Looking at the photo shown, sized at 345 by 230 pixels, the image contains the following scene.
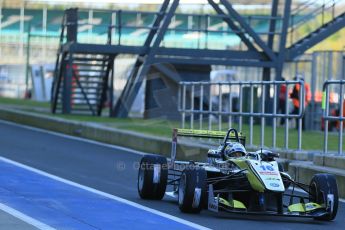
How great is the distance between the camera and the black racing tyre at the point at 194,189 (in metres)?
11.6

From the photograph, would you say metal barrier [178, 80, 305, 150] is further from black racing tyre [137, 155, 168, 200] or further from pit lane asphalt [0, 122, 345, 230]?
black racing tyre [137, 155, 168, 200]

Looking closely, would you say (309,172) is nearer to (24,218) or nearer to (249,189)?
(249,189)

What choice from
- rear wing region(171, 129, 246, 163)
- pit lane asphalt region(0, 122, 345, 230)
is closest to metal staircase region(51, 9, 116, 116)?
pit lane asphalt region(0, 122, 345, 230)

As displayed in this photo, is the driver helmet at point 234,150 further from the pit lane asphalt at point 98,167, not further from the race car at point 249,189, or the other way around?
the pit lane asphalt at point 98,167

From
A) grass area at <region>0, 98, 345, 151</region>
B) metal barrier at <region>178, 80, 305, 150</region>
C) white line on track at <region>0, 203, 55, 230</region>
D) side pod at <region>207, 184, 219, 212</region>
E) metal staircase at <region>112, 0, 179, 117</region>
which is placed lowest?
white line on track at <region>0, 203, 55, 230</region>

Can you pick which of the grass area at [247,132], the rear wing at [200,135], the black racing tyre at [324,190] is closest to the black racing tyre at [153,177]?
the rear wing at [200,135]

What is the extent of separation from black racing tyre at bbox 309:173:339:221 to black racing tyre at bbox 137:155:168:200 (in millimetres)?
2142

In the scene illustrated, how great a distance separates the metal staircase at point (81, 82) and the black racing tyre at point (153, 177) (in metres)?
17.1

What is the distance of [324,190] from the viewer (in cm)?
1171

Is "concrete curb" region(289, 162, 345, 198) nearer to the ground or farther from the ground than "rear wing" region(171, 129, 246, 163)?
nearer to the ground

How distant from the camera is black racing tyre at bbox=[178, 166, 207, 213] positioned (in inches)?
457

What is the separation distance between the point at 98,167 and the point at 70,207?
5.89 m

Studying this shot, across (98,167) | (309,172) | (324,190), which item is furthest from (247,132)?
(324,190)

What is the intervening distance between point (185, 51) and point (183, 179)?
18.3 metres
